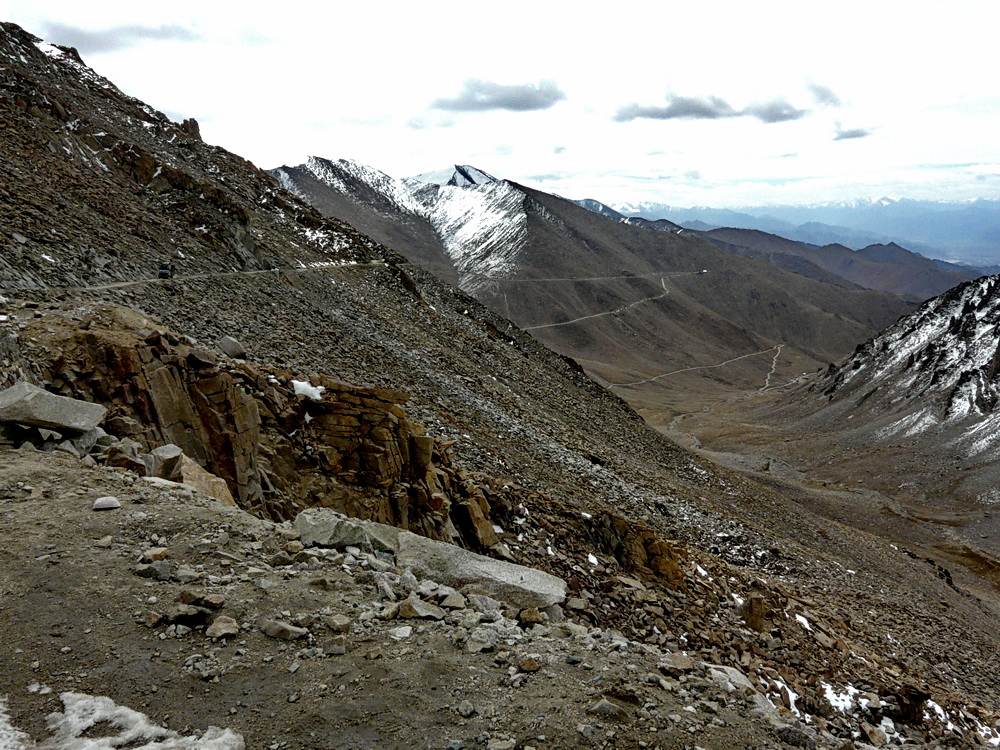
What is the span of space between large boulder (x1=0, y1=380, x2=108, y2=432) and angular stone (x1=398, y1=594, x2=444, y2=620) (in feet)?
23.3

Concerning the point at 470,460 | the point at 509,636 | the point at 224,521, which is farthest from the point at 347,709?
the point at 470,460

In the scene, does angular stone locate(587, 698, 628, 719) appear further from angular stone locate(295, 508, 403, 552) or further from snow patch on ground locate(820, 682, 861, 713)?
snow patch on ground locate(820, 682, 861, 713)

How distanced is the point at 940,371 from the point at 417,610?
395 feet

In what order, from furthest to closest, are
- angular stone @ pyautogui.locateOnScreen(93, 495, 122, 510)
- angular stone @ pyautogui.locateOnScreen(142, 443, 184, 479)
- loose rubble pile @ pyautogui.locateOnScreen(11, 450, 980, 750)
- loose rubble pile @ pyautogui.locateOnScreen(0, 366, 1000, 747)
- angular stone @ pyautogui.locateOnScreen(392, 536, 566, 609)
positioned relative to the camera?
angular stone @ pyautogui.locateOnScreen(142, 443, 184, 479), angular stone @ pyautogui.locateOnScreen(392, 536, 566, 609), angular stone @ pyautogui.locateOnScreen(93, 495, 122, 510), loose rubble pile @ pyautogui.locateOnScreen(0, 366, 1000, 747), loose rubble pile @ pyautogui.locateOnScreen(11, 450, 980, 750)

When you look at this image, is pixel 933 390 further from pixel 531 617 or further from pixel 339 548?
pixel 339 548

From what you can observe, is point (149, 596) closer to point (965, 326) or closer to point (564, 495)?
point (564, 495)

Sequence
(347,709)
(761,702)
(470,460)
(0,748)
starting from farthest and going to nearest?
(470,460) < (761,702) < (347,709) < (0,748)

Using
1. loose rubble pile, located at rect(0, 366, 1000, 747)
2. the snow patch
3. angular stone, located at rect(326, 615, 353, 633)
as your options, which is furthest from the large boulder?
angular stone, located at rect(326, 615, 353, 633)

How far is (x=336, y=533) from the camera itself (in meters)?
10.6

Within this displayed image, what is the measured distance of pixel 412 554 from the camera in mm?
11250

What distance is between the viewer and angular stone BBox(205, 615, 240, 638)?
24.6 ft

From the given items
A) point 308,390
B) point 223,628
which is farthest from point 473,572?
point 308,390

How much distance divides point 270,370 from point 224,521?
326 inches

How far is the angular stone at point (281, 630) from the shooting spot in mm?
7711
